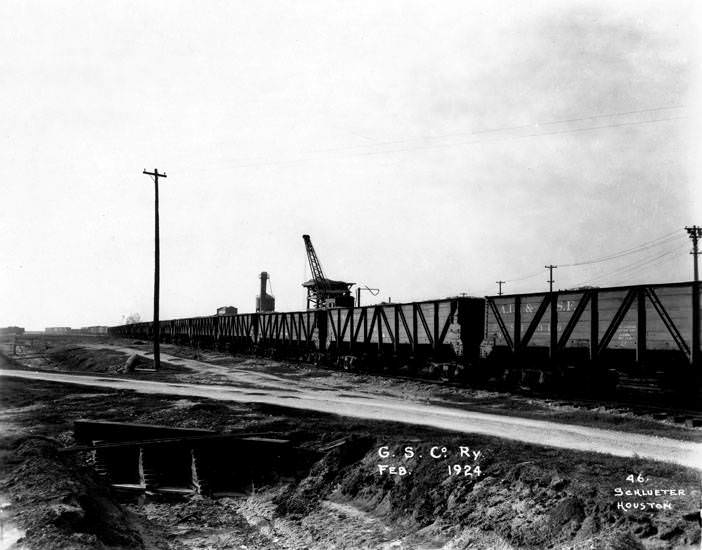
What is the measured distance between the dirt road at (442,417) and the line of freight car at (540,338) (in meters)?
3.47

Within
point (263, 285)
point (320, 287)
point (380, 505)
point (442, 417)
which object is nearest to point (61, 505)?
point (380, 505)

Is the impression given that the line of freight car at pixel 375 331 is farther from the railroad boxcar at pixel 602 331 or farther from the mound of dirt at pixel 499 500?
the mound of dirt at pixel 499 500

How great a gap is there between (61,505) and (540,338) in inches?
499

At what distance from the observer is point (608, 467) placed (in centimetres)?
725

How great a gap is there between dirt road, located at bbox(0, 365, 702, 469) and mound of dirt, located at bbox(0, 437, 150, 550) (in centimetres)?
588

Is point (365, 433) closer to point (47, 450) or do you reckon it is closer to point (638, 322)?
point (47, 450)

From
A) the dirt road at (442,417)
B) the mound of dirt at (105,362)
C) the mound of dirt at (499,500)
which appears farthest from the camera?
the mound of dirt at (105,362)

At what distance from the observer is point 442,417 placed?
38.9 ft

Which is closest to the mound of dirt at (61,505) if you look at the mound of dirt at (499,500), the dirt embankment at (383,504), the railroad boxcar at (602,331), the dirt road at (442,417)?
the dirt embankment at (383,504)

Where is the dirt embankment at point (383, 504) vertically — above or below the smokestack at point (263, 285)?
below

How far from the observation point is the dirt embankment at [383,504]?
573 cm

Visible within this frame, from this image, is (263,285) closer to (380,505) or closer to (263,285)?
(263,285)

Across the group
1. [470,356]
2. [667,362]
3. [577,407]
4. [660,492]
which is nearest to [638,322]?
[667,362]

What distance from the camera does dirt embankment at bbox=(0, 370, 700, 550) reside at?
5.73 metres
